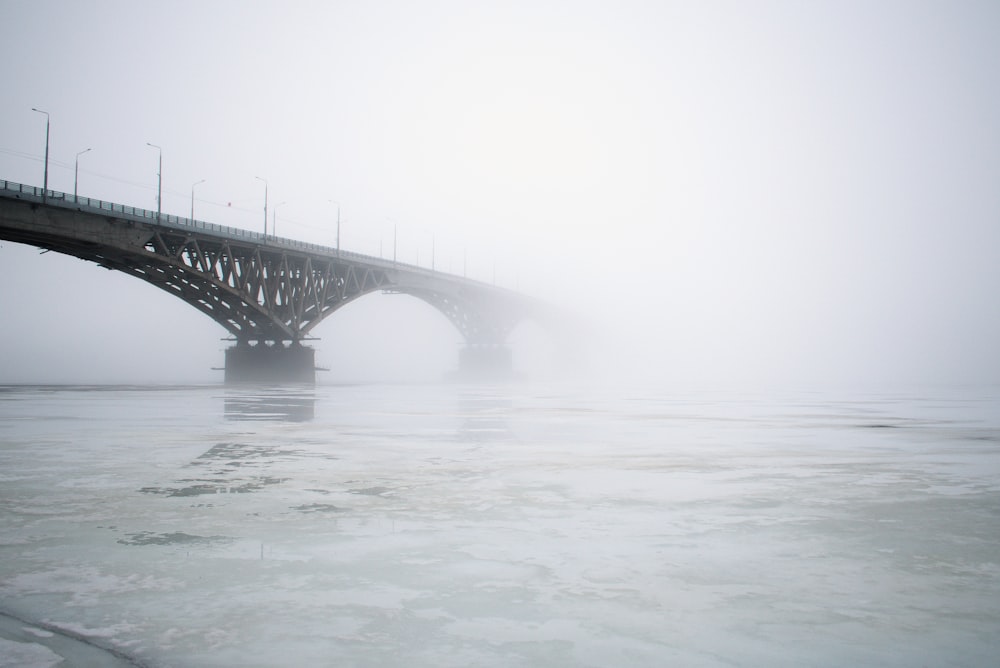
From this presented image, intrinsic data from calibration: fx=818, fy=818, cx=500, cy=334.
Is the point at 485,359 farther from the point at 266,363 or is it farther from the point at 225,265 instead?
the point at 225,265

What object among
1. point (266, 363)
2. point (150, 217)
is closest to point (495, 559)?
point (150, 217)

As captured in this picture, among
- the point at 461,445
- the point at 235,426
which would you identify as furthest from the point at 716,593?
the point at 235,426

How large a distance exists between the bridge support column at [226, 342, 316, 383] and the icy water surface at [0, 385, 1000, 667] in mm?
59069

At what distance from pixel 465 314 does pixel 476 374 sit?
8403 millimetres

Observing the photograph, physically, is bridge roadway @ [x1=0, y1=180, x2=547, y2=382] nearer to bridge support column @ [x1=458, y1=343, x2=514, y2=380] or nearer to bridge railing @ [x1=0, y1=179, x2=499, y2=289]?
bridge railing @ [x1=0, y1=179, x2=499, y2=289]

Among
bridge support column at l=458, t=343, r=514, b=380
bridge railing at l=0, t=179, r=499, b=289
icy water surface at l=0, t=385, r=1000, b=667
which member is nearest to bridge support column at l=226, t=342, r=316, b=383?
bridge railing at l=0, t=179, r=499, b=289

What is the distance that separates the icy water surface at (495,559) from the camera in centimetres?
433

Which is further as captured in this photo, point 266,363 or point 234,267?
point 266,363

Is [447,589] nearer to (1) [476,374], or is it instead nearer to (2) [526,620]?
(2) [526,620]

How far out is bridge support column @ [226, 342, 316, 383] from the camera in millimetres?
71500

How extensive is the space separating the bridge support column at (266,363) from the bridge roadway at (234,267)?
0.29 feet

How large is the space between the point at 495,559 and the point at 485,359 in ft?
345

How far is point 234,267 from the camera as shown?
62531 millimetres

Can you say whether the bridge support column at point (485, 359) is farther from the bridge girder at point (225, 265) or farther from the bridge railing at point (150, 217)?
the bridge railing at point (150, 217)
